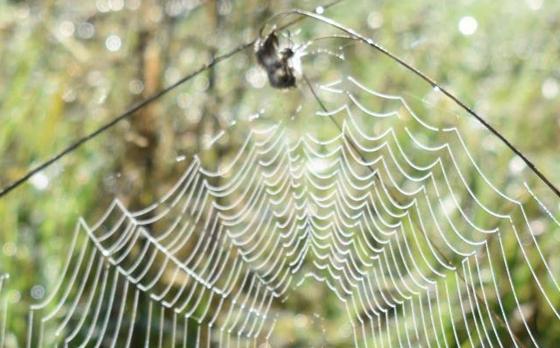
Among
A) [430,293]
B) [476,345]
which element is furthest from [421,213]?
[476,345]

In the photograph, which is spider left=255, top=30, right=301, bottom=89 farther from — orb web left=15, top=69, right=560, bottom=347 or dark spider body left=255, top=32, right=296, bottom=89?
orb web left=15, top=69, right=560, bottom=347

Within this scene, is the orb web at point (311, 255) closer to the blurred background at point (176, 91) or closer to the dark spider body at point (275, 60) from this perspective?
the blurred background at point (176, 91)

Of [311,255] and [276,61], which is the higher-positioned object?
[311,255]

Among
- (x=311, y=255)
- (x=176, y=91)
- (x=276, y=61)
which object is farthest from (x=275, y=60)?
(x=176, y=91)

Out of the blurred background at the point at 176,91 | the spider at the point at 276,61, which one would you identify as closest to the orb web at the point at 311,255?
the blurred background at the point at 176,91

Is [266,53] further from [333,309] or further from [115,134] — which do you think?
[115,134]

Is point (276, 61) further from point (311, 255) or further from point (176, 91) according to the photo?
point (176, 91)
